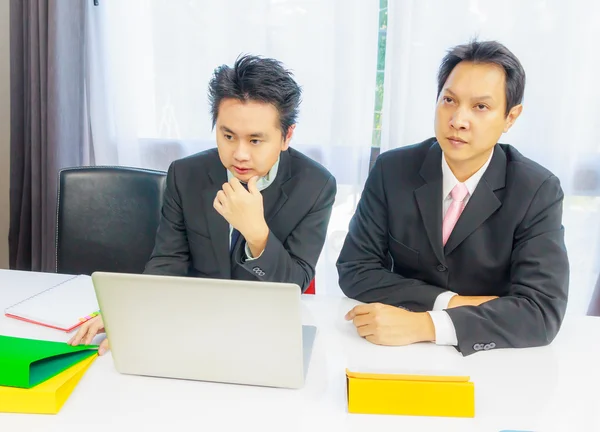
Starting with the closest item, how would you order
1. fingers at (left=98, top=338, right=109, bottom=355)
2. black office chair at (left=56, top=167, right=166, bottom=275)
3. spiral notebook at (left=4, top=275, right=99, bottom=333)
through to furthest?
fingers at (left=98, top=338, right=109, bottom=355), spiral notebook at (left=4, top=275, right=99, bottom=333), black office chair at (left=56, top=167, right=166, bottom=275)

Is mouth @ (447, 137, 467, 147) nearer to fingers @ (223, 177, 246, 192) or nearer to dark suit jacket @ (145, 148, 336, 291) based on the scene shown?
dark suit jacket @ (145, 148, 336, 291)

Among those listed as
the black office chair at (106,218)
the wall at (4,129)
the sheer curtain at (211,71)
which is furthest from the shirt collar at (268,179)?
the wall at (4,129)

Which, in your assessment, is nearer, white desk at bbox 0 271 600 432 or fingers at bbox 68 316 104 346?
white desk at bbox 0 271 600 432

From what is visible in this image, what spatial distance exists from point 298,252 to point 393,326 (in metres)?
0.39

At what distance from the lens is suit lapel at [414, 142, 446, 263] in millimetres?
1425

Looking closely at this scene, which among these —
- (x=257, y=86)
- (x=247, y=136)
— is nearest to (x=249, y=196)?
(x=247, y=136)

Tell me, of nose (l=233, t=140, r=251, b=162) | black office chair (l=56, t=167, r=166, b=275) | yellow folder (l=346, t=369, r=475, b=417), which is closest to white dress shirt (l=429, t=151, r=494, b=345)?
yellow folder (l=346, t=369, r=475, b=417)

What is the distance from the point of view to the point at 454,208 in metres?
1.45

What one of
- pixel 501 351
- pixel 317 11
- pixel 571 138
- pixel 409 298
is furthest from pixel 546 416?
pixel 317 11

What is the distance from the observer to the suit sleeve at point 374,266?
1344 mm

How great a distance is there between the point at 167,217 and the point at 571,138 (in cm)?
155

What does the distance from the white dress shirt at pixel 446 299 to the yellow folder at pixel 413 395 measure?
0.76 feet

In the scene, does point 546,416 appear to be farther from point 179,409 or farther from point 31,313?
point 31,313

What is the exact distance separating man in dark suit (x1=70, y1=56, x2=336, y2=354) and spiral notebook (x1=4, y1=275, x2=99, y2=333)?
0.18m
